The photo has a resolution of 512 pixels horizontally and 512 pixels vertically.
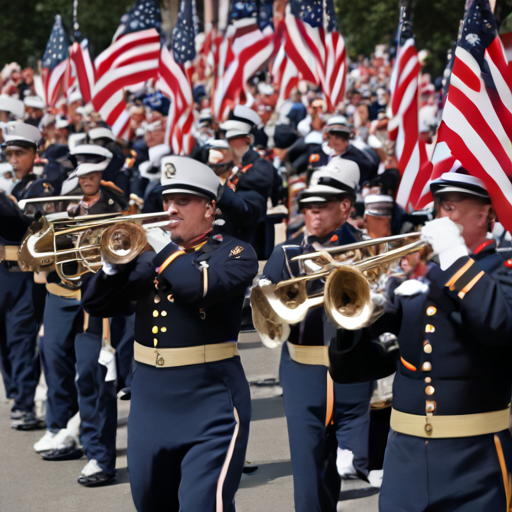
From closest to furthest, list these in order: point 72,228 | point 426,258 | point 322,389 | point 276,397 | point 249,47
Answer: point 426,258
point 72,228
point 322,389
point 276,397
point 249,47

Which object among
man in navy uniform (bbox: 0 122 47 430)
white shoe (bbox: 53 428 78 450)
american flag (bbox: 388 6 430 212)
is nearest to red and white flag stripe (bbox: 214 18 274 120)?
american flag (bbox: 388 6 430 212)

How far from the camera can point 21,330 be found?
898 centimetres

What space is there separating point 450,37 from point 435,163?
120ft

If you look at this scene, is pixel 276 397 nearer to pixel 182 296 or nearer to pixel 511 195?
pixel 182 296

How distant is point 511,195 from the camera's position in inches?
172

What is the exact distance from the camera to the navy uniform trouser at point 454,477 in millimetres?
4148

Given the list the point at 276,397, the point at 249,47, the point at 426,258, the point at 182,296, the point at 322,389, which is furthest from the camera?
the point at 249,47

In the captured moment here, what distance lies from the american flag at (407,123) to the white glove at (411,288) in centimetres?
424

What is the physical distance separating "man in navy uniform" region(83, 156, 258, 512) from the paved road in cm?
194

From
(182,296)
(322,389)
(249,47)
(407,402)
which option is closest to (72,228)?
(182,296)

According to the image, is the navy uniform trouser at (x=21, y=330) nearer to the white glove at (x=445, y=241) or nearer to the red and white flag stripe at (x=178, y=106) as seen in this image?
the red and white flag stripe at (x=178, y=106)

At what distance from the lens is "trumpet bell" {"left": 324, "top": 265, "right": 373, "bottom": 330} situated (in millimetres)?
3984

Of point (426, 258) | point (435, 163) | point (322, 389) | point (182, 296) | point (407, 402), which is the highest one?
point (435, 163)

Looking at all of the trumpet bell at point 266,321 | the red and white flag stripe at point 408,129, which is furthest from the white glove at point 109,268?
the red and white flag stripe at point 408,129
